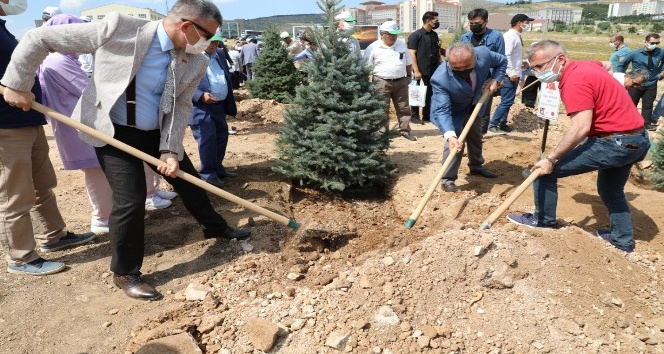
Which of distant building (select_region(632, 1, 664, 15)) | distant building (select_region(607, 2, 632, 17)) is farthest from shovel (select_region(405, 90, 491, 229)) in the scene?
distant building (select_region(632, 1, 664, 15))

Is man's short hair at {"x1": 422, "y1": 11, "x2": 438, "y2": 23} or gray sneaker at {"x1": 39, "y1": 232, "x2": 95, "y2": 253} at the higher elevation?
man's short hair at {"x1": 422, "y1": 11, "x2": 438, "y2": 23}

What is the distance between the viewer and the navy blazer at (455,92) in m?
4.59

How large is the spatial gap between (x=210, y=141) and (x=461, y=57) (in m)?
2.90

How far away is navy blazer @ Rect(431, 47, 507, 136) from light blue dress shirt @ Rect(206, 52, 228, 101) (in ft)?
7.89

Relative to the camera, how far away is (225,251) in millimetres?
3820

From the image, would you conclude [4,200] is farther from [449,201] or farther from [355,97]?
[449,201]

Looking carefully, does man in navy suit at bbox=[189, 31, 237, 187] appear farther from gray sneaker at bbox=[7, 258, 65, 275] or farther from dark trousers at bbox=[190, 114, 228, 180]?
gray sneaker at bbox=[7, 258, 65, 275]

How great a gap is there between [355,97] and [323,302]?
2752mm

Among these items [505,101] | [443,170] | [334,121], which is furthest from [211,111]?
[505,101]

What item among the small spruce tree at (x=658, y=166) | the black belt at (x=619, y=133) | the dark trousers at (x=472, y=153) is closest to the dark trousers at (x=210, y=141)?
the dark trousers at (x=472, y=153)

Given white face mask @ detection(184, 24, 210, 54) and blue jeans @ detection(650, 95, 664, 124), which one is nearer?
white face mask @ detection(184, 24, 210, 54)

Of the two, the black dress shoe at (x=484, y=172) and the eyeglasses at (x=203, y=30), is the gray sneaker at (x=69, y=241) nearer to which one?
the eyeglasses at (x=203, y=30)

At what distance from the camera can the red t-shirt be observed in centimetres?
329

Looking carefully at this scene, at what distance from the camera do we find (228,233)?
393 centimetres
